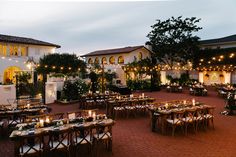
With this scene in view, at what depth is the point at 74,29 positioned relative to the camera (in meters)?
41.4

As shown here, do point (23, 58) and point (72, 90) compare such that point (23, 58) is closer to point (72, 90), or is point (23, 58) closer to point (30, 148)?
point (72, 90)

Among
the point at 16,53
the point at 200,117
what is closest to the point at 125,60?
the point at 16,53

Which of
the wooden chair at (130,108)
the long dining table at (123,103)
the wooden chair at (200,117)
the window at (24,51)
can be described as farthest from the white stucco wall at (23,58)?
the wooden chair at (200,117)

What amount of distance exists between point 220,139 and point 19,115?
796cm

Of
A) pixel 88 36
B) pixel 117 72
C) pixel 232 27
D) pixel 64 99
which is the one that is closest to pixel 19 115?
pixel 64 99

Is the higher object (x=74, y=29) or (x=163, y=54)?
(x=74, y=29)

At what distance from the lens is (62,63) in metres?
24.9

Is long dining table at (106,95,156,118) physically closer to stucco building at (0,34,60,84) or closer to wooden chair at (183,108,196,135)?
wooden chair at (183,108,196,135)

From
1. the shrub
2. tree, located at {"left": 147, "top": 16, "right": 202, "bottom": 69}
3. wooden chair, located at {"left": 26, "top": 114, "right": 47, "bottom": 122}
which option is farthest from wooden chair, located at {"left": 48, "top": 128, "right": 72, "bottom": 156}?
tree, located at {"left": 147, "top": 16, "right": 202, "bottom": 69}

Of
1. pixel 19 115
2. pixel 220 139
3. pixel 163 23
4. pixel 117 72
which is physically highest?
pixel 163 23

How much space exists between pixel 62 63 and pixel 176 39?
14.9 meters

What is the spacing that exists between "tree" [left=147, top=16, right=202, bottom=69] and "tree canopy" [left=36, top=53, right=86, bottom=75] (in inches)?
408

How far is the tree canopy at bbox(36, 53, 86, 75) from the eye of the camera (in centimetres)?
2469

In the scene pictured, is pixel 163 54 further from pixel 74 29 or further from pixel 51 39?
pixel 51 39
